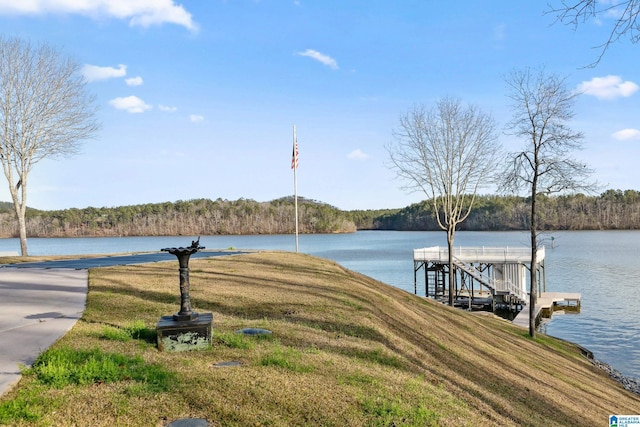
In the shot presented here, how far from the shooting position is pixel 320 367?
24.7 feet

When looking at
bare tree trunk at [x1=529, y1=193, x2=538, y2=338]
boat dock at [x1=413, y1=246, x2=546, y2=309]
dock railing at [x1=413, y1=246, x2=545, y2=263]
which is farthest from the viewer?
dock railing at [x1=413, y1=246, x2=545, y2=263]

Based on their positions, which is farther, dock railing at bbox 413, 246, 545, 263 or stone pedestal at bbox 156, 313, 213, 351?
dock railing at bbox 413, 246, 545, 263

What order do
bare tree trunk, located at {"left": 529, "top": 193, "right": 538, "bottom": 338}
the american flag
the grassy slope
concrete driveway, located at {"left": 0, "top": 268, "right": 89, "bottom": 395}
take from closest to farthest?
1. the grassy slope
2. concrete driveway, located at {"left": 0, "top": 268, "right": 89, "bottom": 395}
3. bare tree trunk, located at {"left": 529, "top": 193, "right": 538, "bottom": 338}
4. the american flag

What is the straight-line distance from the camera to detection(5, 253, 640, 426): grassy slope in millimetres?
5809

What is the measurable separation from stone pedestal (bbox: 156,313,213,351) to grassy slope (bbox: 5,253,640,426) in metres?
0.19

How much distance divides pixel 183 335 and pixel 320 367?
233 cm

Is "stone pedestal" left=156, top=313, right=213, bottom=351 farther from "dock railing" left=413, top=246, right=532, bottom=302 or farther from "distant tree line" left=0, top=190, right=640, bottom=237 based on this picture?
"distant tree line" left=0, top=190, right=640, bottom=237

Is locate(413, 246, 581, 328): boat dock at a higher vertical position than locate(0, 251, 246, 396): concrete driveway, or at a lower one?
lower

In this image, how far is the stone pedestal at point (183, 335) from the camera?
7.77 meters

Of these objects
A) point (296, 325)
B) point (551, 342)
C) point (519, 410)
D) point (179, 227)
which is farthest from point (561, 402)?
point (179, 227)

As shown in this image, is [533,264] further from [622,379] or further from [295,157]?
[295,157]

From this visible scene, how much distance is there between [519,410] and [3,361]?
8.73 metres

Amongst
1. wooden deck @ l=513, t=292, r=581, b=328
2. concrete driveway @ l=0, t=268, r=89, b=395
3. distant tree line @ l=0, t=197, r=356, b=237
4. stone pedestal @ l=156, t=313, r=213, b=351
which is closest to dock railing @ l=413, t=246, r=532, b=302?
wooden deck @ l=513, t=292, r=581, b=328

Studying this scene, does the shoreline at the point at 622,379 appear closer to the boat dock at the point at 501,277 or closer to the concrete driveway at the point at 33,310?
the boat dock at the point at 501,277
